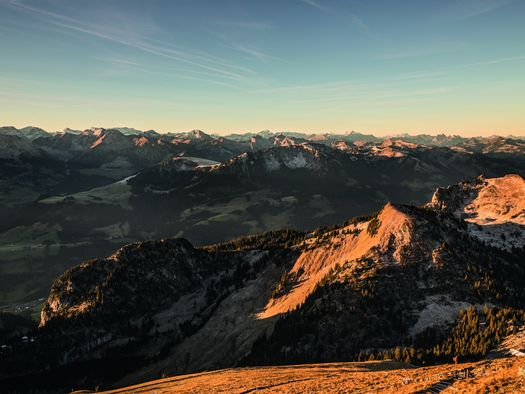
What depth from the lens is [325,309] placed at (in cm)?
12962

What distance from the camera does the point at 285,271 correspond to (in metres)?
180

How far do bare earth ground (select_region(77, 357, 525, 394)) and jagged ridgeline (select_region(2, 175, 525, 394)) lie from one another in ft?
76.4

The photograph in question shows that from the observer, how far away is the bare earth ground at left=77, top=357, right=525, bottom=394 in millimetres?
49938

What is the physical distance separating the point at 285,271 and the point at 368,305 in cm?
5812

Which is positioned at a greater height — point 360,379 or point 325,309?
point 360,379

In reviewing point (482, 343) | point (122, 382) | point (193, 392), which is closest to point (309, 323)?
point (482, 343)

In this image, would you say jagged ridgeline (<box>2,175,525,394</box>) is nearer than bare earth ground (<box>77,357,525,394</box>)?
No

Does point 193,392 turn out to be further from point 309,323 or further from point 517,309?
point 517,309

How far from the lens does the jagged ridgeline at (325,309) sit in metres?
115

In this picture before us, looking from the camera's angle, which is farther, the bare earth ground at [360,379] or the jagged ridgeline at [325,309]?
the jagged ridgeline at [325,309]

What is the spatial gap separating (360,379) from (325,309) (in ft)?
210

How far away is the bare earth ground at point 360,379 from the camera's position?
49938mm

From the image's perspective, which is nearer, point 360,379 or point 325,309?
point 360,379

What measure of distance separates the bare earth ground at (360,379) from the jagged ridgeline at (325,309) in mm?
23273
